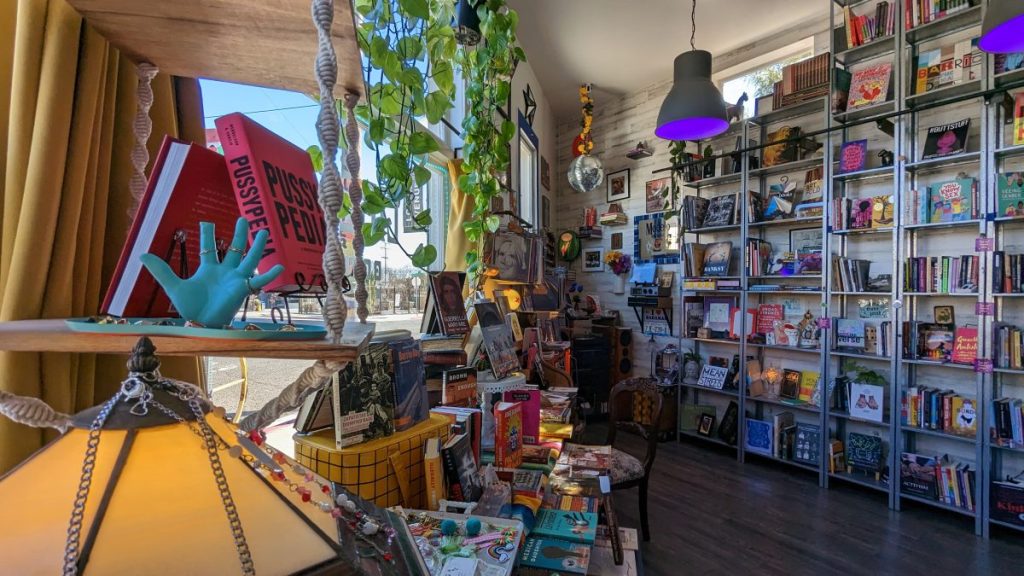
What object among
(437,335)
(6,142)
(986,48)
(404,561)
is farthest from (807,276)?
(6,142)

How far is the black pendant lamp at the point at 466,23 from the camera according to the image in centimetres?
195

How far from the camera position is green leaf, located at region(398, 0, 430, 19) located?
1.08 meters

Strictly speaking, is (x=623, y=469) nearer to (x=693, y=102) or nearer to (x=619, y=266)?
(x=693, y=102)

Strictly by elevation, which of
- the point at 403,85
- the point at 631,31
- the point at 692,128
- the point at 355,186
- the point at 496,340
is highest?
the point at 631,31

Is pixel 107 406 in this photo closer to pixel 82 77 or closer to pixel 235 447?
pixel 235 447

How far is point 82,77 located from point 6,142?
144 millimetres

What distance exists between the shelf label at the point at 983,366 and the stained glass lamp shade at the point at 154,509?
3.91 meters

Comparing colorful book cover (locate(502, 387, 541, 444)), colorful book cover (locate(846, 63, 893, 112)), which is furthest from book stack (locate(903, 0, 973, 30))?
colorful book cover (locate(502, 387, 541, 444))

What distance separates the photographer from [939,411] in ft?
10.1

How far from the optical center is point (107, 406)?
0.35 m

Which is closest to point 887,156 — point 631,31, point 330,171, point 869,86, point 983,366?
point 869,86

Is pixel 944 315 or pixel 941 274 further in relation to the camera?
pixel 944 315

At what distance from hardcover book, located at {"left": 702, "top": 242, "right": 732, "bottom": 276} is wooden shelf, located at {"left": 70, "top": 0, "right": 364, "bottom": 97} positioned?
418 centimetres

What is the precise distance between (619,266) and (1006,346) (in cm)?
321
